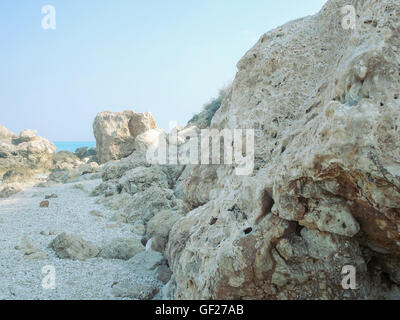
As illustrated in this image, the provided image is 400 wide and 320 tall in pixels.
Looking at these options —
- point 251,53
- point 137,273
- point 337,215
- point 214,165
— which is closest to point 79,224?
point 137,273

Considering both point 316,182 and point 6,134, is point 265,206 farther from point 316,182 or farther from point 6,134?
point 6,134

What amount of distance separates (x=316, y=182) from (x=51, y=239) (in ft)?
18.3

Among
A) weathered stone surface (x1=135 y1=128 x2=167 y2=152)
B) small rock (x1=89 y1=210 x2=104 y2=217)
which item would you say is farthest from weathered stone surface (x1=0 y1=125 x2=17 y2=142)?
small rock (x1=89 y1=210 x2=104 y2=217)

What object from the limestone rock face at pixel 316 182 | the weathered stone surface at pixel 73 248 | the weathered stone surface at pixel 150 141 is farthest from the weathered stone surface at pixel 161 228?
the weathered stone surface at pixel 150 141

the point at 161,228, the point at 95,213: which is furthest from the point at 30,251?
the point at 95,213

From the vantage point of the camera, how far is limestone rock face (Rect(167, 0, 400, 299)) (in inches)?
82.2

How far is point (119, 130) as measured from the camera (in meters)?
17.6

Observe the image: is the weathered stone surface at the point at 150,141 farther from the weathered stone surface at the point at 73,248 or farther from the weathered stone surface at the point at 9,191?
the weathered stone surface at the point at 73,248

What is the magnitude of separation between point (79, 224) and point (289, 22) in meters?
5.90

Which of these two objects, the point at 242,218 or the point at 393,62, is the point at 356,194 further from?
the point at 242,218

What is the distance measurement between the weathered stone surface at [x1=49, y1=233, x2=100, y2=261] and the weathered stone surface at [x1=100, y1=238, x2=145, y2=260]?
0.18m

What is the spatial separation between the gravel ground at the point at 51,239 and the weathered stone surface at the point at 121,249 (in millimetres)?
146

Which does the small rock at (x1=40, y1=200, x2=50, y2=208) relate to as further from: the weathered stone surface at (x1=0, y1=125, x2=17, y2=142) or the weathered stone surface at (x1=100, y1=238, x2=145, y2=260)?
the weathered stone surface at (x1=0, y1=125, x2=17, y2=142)

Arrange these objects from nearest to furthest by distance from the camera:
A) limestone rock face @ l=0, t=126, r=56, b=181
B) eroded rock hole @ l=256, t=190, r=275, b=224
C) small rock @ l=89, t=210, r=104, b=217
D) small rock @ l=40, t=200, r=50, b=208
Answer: eroded rock hole @ l=256, t=190, r=275, b=224
small rock @ l=89, t=210, r=104, b=217
small rock @ l=40, t=200, r=50, b=208
limestone rock face @ l=0, t=126, r=56, b=181
